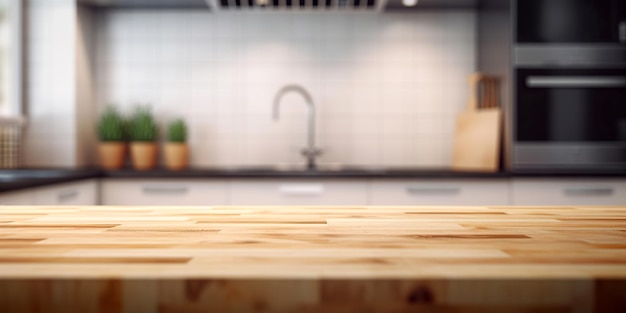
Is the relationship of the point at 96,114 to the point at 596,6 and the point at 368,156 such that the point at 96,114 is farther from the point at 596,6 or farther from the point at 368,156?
the point at 596,6

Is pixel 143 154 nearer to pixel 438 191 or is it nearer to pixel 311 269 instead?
pixel 438 191

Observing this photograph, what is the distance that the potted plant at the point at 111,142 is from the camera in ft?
8.62

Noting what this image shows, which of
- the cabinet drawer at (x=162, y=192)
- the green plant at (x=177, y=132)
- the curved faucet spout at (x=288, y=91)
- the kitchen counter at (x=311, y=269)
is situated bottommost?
the cabinet drawer at (x=162, y=192)

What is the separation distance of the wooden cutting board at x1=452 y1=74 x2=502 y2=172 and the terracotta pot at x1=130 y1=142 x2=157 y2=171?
5.10ft

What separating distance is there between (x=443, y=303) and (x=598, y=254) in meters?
0.19

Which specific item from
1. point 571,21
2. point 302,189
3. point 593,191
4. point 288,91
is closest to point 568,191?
point 593,191

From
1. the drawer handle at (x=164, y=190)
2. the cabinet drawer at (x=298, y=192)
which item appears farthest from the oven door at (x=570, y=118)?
the drawer handle at (x=164, y=190)

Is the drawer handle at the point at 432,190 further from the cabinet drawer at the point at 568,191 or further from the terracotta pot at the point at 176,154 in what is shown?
the terracotta pot at the point at 176,154

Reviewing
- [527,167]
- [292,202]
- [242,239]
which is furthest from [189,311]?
[527,167]

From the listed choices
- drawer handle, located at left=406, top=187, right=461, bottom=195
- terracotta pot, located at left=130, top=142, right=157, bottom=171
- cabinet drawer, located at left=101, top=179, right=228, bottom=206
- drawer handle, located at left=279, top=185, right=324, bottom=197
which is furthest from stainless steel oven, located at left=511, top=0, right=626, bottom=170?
terracotta pot, located at left=130, top=142, right=157, bottom=171

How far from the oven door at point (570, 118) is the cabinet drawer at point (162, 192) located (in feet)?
4.52

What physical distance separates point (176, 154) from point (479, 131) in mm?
1513

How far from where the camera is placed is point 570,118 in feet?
7.78

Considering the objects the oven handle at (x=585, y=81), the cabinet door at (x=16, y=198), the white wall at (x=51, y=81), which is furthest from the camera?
the white wall at (x=51, y=81)
